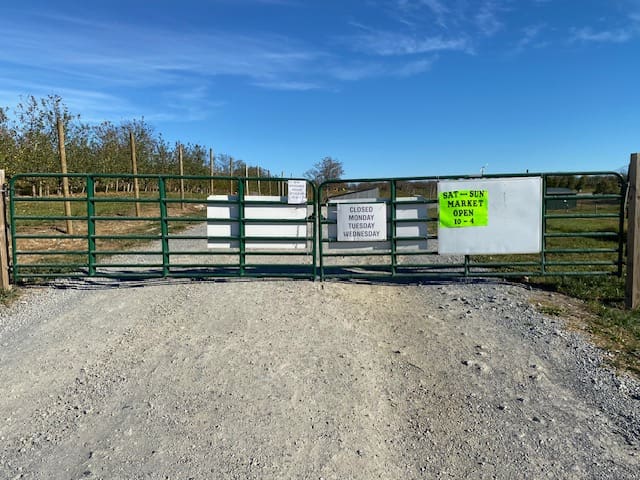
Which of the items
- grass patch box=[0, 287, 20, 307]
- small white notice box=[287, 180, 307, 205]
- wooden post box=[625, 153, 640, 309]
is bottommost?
grass patch box=[0, 287, 20, 307]

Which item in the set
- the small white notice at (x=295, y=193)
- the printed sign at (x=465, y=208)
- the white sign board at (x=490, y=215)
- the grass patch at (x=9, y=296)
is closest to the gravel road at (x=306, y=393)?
the grass patch at (x=9, y=296)

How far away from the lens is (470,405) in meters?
3.69

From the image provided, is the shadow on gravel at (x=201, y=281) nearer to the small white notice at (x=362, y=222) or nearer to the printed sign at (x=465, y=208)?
the small white notice at (x=362, y=222)

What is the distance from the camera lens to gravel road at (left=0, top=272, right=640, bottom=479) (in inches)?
117

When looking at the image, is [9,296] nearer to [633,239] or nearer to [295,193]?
[295,193]

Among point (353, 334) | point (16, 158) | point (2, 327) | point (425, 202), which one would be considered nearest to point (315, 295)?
point (353, 334)

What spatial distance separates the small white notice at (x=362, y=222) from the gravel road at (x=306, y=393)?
1346mm

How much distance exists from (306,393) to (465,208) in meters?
4.46

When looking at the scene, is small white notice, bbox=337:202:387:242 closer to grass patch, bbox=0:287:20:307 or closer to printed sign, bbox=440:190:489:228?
printed sign, bbox=440:190:489:228

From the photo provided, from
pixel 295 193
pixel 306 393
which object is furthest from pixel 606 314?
pixel 295 193

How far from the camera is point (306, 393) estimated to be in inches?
152

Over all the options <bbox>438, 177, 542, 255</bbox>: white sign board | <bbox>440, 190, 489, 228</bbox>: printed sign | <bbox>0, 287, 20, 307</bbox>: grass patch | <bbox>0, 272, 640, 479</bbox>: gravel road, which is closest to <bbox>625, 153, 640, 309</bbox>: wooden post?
<bbox>438, 177, 542, 255</bbox>: white sign board

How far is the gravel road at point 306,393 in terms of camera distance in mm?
2973

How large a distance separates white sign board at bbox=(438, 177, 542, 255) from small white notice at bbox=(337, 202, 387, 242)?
3.02 feet
